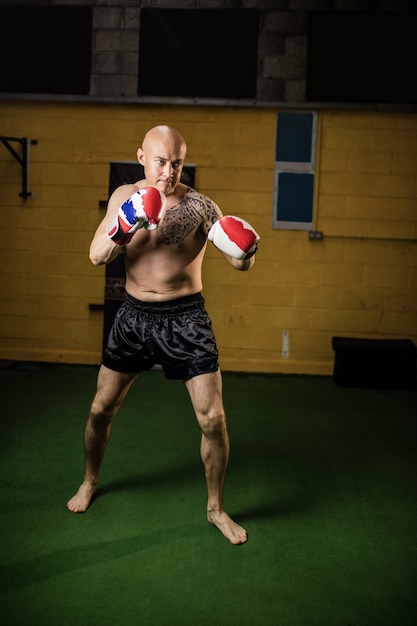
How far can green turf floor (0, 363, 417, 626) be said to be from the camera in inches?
66.7

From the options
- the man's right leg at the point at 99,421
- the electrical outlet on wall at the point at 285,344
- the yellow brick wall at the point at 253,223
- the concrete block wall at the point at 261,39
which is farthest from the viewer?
the electrical outlet on wall at the point at 285,344

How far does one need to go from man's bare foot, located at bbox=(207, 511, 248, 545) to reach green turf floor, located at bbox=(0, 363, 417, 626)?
3 centimetres

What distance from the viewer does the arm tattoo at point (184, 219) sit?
85.7 inches

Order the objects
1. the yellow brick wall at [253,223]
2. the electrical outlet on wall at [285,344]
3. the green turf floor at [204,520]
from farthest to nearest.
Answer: the electrical outlet on wall at [285,344] < the yellow brick wall at [253,223] < the green turf floor at [204,520]

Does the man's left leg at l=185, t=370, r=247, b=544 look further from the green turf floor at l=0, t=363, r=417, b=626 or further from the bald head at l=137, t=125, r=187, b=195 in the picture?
the bald head at l=137, t=125, r=187, b=195

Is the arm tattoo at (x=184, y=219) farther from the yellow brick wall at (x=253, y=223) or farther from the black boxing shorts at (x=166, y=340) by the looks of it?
the yellow brick wall at (x=253, y=223)

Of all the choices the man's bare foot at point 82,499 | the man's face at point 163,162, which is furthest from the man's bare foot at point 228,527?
the man's face at point 163,162

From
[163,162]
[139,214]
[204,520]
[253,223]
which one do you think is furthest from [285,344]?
[139,214]

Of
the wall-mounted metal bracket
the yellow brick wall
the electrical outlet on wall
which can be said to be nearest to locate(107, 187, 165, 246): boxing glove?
the yellow brick wall

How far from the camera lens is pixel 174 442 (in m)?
3.18

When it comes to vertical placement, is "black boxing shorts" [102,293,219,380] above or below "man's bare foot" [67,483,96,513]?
above

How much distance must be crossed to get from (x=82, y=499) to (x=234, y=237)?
4.03 feet

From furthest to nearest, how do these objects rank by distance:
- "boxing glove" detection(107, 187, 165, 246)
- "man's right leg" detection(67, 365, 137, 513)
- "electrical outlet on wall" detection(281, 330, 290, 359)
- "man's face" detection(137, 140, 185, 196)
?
"electrical outlet on wall" detection(281, 330, 290, 359)
"man's right leg" detection(67, 365, 137, 513)
"man's face" detection(137, 140, 185, 196)
"boxing glove" detection(107, 187, 165, 246)

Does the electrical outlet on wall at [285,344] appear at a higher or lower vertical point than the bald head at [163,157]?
lower
